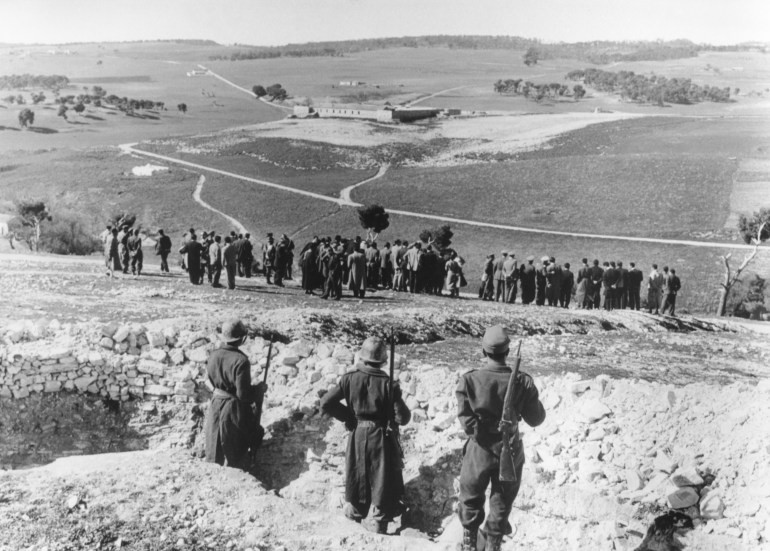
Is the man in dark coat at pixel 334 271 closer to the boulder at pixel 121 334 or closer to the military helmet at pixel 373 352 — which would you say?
the boulder at pixel 121 334

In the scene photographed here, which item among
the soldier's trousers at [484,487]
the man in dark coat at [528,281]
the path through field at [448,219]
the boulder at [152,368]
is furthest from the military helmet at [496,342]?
the man in dark coat at [528,281]

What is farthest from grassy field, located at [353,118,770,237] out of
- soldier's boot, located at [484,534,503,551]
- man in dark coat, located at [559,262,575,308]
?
soldier's boot, located at [484,534,503,551]

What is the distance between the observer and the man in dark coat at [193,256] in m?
13.9

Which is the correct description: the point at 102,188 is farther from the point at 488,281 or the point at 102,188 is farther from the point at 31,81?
the point at 488,281

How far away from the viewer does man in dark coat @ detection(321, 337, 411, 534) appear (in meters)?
5.59

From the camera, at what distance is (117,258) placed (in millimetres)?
15141

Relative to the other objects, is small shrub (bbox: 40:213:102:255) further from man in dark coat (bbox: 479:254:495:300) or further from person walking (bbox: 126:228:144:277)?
man in dark coat (bbox: 479:254:495:300)

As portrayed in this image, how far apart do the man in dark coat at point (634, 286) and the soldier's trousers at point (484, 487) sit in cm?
1171

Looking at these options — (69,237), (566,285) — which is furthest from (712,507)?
(69,237)

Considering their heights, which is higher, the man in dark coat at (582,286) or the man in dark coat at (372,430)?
the man in dark coat at (372,430)

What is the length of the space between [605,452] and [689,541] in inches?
41.2

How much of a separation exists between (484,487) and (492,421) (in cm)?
54

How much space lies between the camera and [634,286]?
52.6 ft

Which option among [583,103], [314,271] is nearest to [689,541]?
[314,271]
